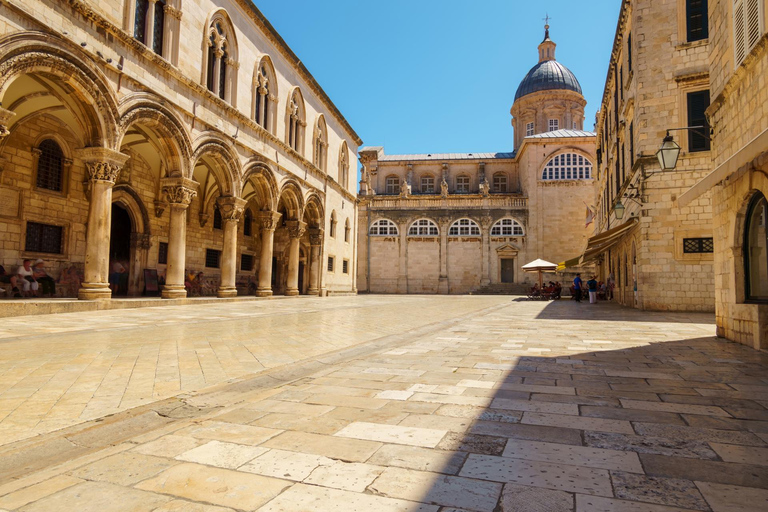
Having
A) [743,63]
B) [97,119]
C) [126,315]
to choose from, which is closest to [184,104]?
[97,119]

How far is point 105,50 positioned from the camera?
12.3 metres

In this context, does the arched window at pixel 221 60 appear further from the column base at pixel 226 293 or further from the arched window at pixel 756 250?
the arched window at pixel 756 250

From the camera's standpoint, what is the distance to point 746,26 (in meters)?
7.17

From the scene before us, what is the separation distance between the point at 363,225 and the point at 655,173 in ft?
103

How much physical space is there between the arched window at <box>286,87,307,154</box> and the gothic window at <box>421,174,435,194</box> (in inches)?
1023

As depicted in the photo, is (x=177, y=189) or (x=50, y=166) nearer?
(x=50, y=166)

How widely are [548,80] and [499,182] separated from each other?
1225 centimetres

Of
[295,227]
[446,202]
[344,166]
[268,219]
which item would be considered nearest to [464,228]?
[446,202]

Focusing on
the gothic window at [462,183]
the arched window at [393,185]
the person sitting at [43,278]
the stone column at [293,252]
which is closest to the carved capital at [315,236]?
the stone column at [293,252]

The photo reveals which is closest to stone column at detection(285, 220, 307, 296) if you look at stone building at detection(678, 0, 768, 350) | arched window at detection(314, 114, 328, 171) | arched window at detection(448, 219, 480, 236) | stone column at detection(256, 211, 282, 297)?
stone column at detection(256, 211, 282, 297)

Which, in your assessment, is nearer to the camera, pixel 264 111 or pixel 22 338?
pixel 22 338

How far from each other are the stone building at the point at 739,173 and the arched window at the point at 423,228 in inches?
1388

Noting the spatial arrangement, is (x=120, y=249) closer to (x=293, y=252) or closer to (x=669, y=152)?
(x=293, y=252)

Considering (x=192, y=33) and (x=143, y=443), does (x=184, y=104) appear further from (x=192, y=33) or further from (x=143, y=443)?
(x=143, y=443)
